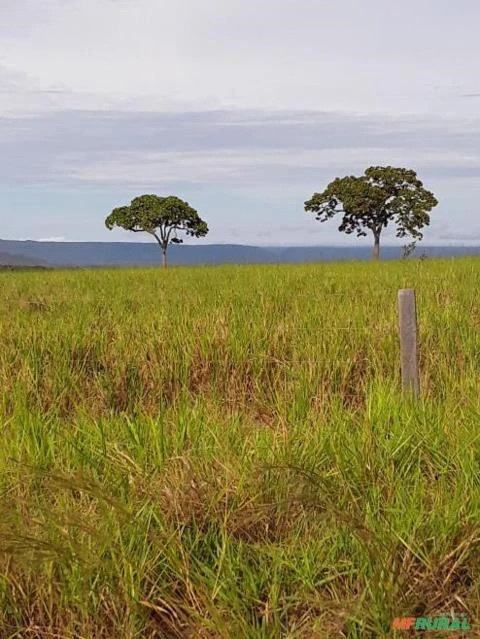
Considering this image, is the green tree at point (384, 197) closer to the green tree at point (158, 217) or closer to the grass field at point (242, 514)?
the green tree at point (158, 217)

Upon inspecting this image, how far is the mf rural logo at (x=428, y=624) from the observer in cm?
216

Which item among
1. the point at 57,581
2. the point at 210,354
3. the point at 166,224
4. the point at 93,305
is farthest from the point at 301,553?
the point at 166,224

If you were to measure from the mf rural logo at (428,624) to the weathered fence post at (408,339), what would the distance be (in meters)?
2.52

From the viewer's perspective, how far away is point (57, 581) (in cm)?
244

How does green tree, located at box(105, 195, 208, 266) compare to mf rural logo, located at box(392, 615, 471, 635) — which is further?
green tree, located at box(105, 195, 208, 266)

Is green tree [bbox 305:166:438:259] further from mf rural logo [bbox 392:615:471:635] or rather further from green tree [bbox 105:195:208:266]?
mf rural logo [bbox 392:615:471:635]

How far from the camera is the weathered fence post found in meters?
4.68

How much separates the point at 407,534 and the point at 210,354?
366cm

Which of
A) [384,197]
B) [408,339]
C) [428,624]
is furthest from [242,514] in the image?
[384,197]

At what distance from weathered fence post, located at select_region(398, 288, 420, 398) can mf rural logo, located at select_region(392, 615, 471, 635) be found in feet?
8.26

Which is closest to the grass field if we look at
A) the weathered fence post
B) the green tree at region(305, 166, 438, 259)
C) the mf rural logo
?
the mf rural logo

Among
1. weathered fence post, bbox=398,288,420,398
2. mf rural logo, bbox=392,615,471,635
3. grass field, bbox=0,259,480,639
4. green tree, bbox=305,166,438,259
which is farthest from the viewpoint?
green tree, bbox=305,166,438,259

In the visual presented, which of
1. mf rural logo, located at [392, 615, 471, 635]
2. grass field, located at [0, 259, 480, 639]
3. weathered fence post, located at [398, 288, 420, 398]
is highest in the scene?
weathered fence post, located at [398, 288, 420, 398]

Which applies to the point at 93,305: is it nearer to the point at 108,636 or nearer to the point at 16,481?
the point at 16,481
